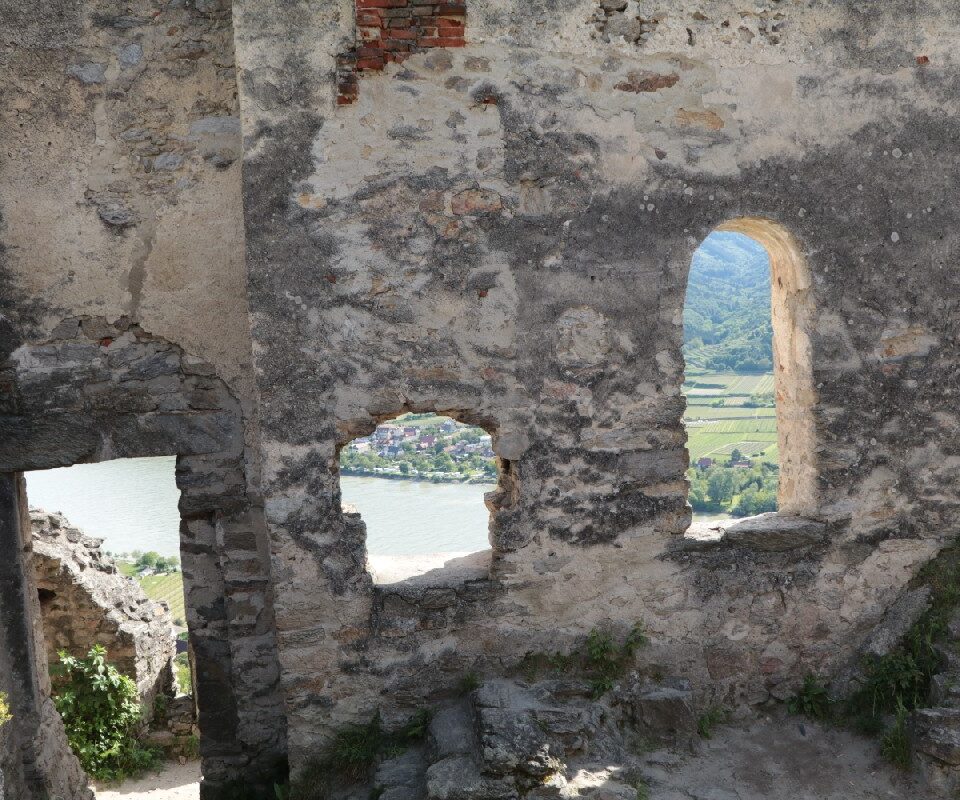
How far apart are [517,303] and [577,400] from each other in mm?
606

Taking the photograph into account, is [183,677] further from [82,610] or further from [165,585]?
[165,585]

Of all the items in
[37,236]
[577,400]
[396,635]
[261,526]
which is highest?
[37,236]

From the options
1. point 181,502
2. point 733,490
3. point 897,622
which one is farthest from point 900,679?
point 181,502

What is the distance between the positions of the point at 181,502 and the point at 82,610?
3.34 meters

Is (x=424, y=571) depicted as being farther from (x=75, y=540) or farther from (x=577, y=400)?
(x=75, y=540)

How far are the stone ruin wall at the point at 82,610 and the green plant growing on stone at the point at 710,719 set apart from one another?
5.08 metres

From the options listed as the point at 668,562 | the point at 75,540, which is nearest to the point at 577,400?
the point at 668,562

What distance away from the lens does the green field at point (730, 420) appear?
26.5ft

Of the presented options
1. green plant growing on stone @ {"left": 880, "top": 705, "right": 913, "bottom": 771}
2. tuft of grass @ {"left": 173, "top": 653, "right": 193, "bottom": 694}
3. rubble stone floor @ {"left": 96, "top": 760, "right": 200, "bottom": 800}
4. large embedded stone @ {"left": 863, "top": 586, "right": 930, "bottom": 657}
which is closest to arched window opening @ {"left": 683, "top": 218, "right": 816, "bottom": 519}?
large embedded stone @ {"left": 863, "top": 586, "right": 930, "bottom": 657}

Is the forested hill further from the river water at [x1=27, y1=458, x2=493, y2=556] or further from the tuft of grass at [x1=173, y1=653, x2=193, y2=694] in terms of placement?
the tuft of grass at [x1=173, y1=653, x2=193, y2=694]

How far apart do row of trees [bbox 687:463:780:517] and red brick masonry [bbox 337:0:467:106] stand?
3340 mm

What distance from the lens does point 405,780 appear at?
4.48 meters

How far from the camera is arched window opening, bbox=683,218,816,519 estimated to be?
5.12 meters

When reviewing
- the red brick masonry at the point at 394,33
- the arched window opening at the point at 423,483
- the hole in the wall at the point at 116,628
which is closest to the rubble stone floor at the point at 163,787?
the hole in the wall at the point at 116,628
